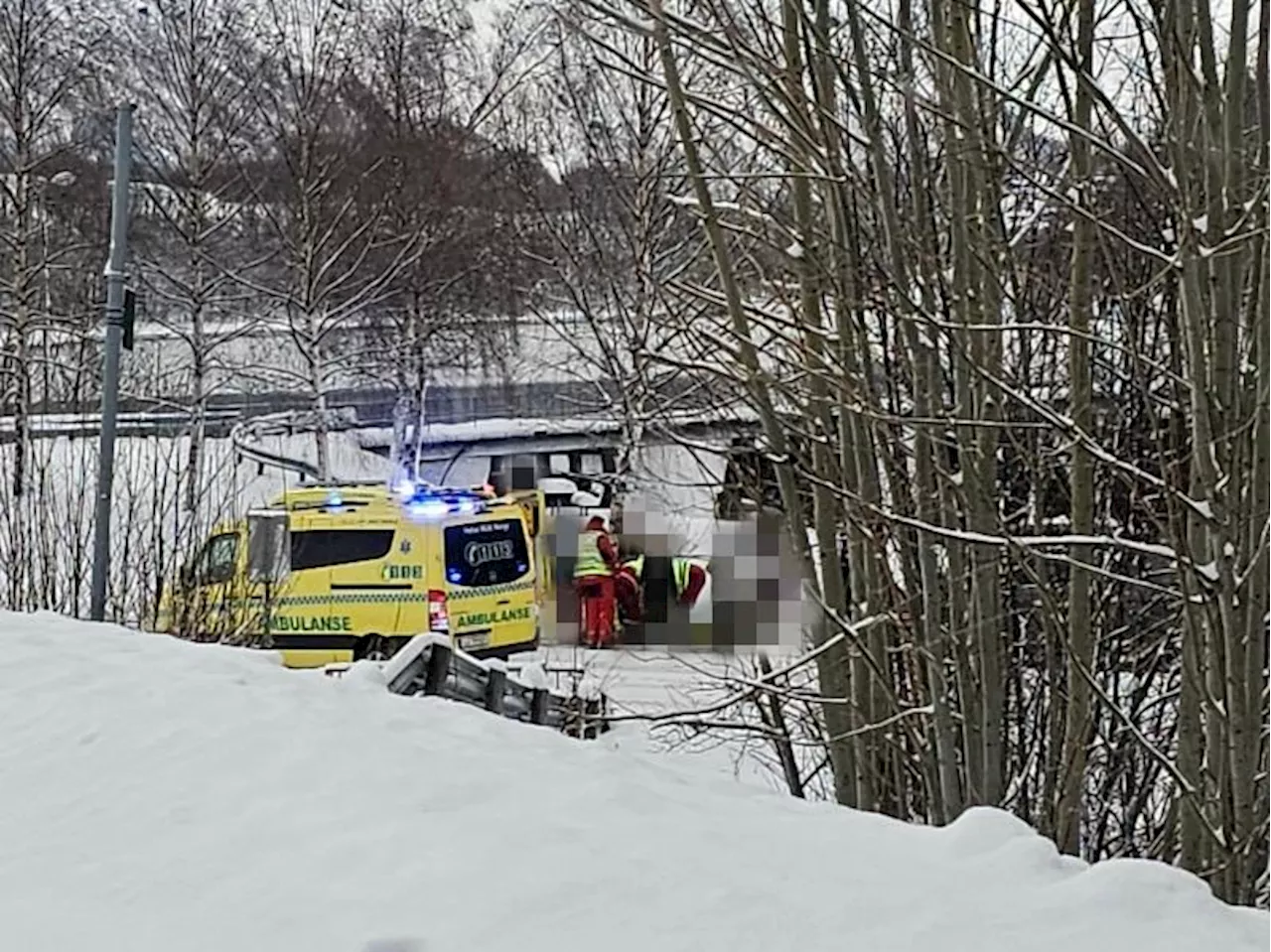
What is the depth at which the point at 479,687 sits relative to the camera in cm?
611

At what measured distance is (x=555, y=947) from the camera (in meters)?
2.35

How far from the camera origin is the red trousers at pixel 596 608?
39.7 feet

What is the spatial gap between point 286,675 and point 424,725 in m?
0.88

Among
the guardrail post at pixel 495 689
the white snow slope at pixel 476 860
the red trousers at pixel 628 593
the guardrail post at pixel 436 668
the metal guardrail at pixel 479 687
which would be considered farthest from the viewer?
the red trousers at pixel 628 593

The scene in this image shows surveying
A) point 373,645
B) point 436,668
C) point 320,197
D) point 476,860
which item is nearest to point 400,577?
point 373,645

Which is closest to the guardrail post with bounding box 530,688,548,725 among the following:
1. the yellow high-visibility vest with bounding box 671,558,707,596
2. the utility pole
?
the yellow high-visibility vest with bounding box 671,558,707,596

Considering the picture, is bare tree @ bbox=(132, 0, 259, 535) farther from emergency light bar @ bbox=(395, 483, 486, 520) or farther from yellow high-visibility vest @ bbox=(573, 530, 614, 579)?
yellow high-visibility vest @ bbox=(573, 530, 614, 579)

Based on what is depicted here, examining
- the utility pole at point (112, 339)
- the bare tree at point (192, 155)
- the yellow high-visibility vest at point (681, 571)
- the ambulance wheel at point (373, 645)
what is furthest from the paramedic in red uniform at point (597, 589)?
the bare tree at point (192, 155)

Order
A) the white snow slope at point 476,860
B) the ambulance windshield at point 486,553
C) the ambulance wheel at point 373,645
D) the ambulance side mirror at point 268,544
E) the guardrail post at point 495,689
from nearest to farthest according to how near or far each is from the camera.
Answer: the white snow slope at point 476,860, the guardrail post at point 495,689, the ambulance side mirror at point 268,544, the ambulance wheel at point 373,645, the ambulance windshield at point 486,553

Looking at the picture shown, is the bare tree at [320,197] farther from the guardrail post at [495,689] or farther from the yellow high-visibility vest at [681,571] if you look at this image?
the guardrail post at [495,689]

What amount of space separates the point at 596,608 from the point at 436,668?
689 cm

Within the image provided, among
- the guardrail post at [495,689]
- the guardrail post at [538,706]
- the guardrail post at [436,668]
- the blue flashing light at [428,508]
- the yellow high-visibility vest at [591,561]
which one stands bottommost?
the guardrail post at [538,706]

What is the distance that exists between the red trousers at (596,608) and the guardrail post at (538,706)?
513 centimetres

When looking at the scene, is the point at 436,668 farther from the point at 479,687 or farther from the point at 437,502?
the point at 437,502
